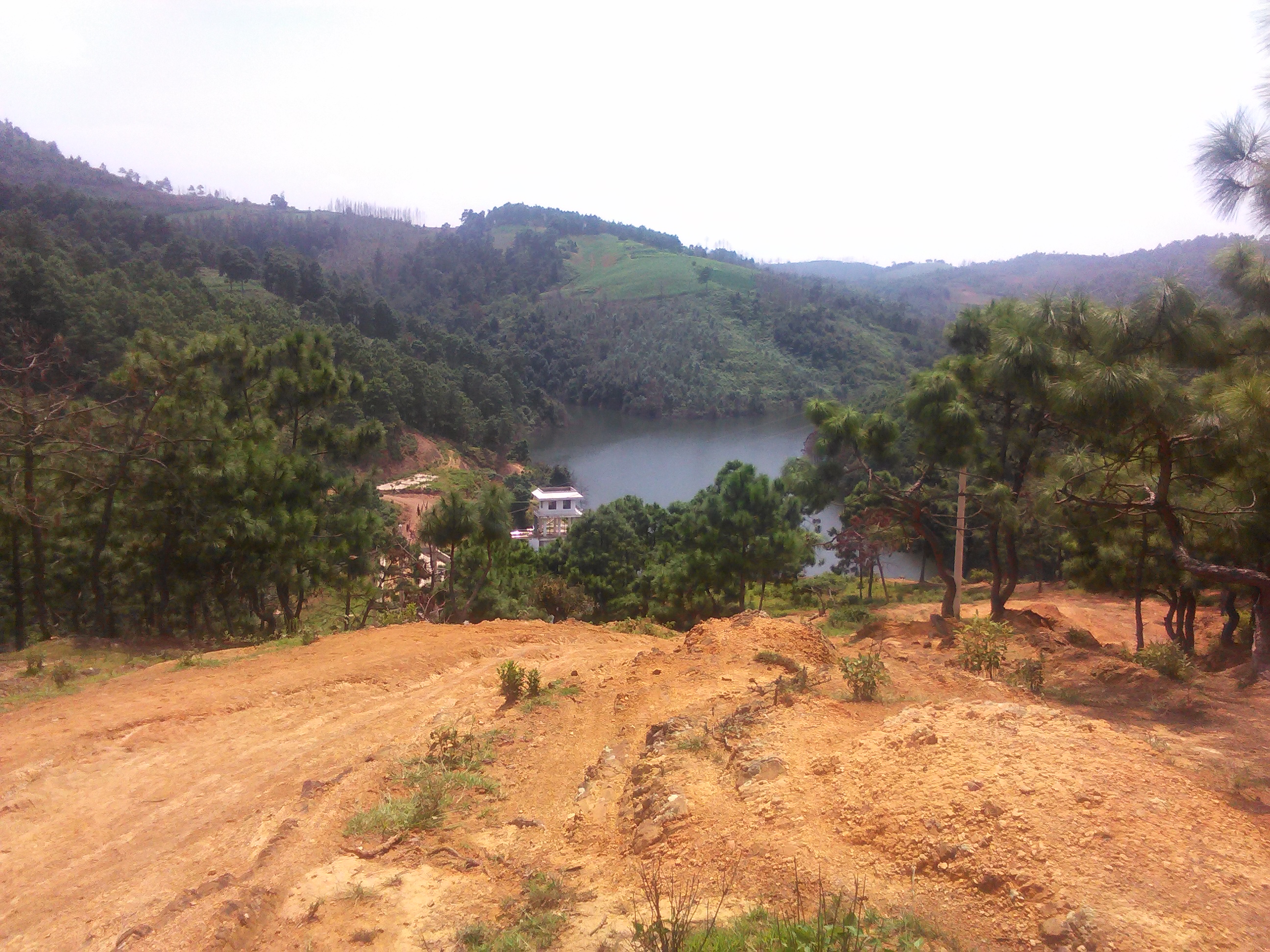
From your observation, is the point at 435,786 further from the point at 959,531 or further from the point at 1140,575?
the point at 1140,575

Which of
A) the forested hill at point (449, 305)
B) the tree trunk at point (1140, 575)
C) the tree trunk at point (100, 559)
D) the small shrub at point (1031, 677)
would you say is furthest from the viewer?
the forested hill at point (449, 305)

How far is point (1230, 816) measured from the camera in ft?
12.1

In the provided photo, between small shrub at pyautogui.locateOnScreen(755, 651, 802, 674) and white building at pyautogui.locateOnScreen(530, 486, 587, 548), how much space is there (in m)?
28.5

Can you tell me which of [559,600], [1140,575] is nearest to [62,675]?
[1140,575]

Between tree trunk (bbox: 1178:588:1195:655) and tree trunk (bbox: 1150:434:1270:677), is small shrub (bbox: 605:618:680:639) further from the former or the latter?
tree trunk (bbox: 1150:434:1270:677)

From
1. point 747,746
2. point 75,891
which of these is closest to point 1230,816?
point 747,746

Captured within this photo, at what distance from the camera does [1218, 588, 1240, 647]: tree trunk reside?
9.84 meters

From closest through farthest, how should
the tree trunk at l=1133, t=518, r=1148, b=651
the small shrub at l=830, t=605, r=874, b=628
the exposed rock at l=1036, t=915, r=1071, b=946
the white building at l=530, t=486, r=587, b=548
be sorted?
the exposed rock at l=1036, t=915, r=1071, b=946 → the tree trunk at l=1133, t=518, r=1148, b=651 → the small shrub at l=830, t=605, r=874, b=628 → the white building at l=530, t=486, r=587, b=548

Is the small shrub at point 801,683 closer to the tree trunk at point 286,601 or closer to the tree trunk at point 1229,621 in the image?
the tree trunk at point 1229,621

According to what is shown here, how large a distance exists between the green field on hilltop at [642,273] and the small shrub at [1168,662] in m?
85.0

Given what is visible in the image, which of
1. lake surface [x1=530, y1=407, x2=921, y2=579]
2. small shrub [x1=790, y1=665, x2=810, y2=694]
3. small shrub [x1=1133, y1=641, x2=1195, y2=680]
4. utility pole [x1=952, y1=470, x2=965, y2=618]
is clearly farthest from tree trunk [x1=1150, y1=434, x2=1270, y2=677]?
lake surface [x1=530, y1=407, x2=921, y2=579]

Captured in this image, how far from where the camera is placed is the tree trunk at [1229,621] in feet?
32.3

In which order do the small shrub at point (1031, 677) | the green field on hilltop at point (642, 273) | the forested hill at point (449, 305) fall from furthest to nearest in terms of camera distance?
the green field on hilltop at point (642, 273) < the forested hill at point (449, 305) < the small shrub at point (1031, 677)

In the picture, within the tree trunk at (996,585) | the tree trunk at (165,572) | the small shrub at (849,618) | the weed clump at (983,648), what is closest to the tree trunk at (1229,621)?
the tree trunk at (996,585)
